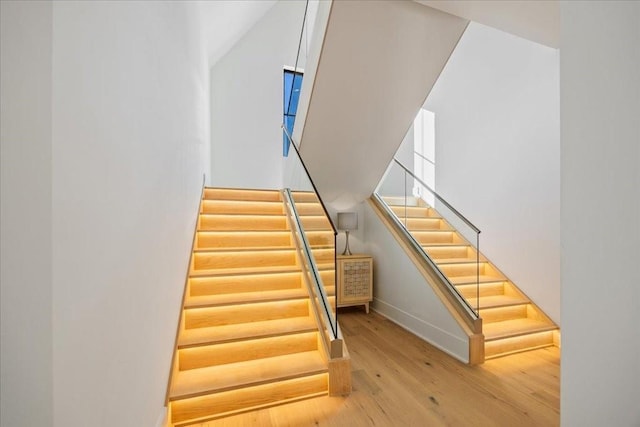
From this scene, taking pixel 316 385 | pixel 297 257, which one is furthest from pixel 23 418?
pixel 297 257

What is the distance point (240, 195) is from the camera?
4.41 m

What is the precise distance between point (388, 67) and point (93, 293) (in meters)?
3.08

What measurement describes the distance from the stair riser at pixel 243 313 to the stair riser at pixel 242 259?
625 mm

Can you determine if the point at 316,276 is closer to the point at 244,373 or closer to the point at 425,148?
the point at 244,373

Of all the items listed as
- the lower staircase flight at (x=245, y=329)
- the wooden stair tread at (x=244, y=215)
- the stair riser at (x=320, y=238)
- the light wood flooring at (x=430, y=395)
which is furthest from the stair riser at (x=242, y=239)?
the light wood flooring at (x=430, y=395)

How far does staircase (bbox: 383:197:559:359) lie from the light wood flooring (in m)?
0.14

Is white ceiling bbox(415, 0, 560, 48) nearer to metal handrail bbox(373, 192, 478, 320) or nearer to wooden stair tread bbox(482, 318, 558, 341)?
metal handrail bbox(373, 192, 478, 320)

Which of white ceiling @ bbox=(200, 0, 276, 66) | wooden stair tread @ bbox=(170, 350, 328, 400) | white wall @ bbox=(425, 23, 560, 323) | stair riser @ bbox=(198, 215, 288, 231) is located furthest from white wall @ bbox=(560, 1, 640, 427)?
white ceiling @ bbox=(200, 0, 276, 66)

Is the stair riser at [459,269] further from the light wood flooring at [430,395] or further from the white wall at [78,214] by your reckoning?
the white wall at [78,214]

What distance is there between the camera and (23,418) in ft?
1.97

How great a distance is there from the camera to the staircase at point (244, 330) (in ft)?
6.69

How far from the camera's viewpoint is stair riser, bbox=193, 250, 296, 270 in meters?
3.10

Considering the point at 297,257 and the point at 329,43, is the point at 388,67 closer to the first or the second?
the point at 329,43

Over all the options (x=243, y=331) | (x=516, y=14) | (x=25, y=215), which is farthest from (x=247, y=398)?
(x=516, y=14)
